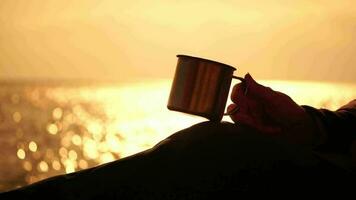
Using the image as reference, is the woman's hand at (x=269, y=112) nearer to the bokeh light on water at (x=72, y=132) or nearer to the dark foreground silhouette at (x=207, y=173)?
the dark foreground silhouette at (x=207, y=173)

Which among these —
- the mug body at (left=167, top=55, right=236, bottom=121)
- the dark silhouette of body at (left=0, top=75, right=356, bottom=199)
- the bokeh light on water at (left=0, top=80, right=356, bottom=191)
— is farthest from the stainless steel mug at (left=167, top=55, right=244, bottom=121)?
the bokeh light on water at (left=0, top=80, right=356, bottom=191)

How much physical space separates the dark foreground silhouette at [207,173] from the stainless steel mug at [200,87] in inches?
6.8

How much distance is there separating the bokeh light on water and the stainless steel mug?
12053 mm

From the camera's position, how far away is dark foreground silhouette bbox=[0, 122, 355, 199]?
113 cm

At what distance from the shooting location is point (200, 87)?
148 cm

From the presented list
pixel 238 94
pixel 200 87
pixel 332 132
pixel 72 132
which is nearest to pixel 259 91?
pixel 238 94

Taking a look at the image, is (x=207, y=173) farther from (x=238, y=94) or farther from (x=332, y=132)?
(x=332, y=132)

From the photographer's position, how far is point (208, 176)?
1.18 m

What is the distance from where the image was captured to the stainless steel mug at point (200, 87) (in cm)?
146

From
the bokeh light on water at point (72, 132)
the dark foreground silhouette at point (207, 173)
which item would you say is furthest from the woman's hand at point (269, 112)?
the bokeh light on water at point (72, 132)

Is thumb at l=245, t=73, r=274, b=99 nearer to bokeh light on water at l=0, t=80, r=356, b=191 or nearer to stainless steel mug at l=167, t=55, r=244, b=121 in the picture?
stainless steel mug at l=167, t=55, r=244, b=121

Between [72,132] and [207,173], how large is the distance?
24.7 m

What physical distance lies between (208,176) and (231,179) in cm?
5

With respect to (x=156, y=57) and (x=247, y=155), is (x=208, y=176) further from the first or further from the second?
(x=156, y=57)
